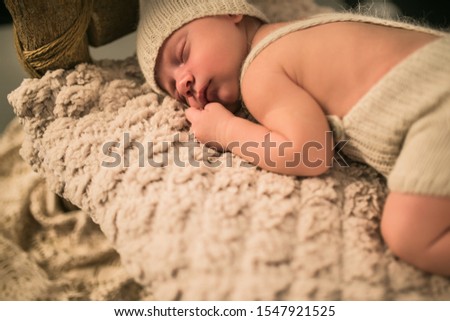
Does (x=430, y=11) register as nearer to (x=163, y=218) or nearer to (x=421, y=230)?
(x=421, y=230)

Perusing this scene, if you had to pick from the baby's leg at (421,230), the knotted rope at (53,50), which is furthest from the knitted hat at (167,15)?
the baby's leg at (421,230)

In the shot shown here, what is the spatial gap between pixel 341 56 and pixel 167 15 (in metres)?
0.39

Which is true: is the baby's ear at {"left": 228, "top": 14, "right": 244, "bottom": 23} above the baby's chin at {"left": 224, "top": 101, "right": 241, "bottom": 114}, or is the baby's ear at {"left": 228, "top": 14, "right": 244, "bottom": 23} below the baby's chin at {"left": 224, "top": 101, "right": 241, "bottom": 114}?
above

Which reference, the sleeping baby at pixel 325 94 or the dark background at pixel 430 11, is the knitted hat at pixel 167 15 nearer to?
the sleeping baby at pixel 325 94

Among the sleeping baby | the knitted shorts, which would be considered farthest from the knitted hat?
the knitted shorts

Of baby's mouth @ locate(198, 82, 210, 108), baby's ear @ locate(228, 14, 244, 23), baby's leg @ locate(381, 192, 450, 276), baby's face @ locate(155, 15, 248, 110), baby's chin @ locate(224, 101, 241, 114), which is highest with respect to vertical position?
baby's ear @ locate(228, 14, 244, 23)

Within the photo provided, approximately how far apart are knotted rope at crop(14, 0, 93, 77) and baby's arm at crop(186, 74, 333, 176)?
1.11 feet

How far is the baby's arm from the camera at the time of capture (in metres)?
0.76

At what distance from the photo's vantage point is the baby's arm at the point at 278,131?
0.76 meters

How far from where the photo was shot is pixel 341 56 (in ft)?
2.62

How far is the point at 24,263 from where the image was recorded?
891 millimetres

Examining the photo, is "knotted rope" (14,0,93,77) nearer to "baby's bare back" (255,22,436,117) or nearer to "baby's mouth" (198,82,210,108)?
"baby's mouth" (198,82,210,108)

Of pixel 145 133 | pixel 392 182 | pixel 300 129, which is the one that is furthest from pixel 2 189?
pixel 392 182

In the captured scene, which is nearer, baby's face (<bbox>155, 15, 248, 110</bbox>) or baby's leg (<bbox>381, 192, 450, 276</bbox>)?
baby's leg (<bbox>381, 192, 450, 276</bbox>)
